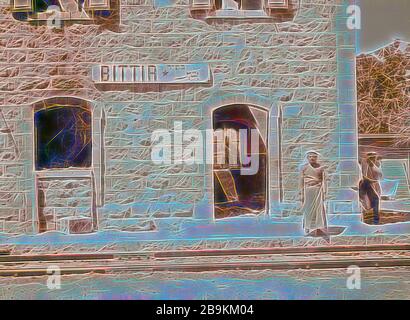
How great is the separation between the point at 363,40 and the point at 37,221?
391 centimetres

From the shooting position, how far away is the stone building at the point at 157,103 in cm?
714

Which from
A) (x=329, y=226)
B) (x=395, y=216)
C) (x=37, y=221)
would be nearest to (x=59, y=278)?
(x=37, y=221)

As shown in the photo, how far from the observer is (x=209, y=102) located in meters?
7.22

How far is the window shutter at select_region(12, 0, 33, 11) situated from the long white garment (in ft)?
11.0

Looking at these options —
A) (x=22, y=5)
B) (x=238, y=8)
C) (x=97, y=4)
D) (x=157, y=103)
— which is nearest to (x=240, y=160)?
(x=157, y=103)

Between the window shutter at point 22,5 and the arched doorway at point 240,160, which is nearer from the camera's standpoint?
the window shutter at point 22,5

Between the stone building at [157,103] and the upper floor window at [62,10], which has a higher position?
the upper floor window at [62,10]

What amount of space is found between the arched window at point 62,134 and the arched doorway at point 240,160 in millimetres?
1351

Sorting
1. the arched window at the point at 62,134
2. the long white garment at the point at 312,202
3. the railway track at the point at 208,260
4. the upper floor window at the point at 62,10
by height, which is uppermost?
the upper floor window at the point at 62,10

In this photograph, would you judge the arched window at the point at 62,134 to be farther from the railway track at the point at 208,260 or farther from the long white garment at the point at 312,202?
the long white garment at the point at 312,202

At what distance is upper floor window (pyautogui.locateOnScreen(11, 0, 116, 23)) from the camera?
713 cm

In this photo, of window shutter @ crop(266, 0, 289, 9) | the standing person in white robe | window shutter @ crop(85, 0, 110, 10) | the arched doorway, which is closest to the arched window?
window shutter @ crop(85, 0, 110, 10)

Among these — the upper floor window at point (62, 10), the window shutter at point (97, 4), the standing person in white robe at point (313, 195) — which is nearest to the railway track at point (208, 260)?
the standing person in white robe at point (313, 195)

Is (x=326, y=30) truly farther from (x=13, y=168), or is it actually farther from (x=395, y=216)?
(x=13, y=168)
